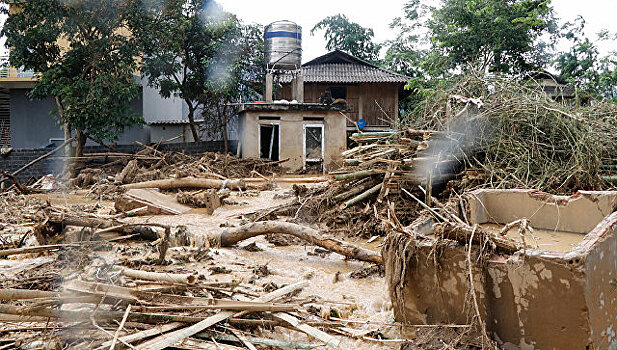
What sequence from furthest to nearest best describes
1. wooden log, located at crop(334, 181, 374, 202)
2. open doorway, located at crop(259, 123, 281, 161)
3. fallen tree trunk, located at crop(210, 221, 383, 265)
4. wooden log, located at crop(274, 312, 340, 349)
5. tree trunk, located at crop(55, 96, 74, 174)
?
open doorway, located at crop(259, 123, 281, 161)
tree trunk, located at crop(55, 96, 74, 174)
wooden log, located at crop(334, 181, 374, 202)
fallen tree trunk, located at crop(210, 221, 383, 265)
wooden log, located at crop(274, 312, 340, 349)

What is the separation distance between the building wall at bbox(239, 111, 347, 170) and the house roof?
4260 mm

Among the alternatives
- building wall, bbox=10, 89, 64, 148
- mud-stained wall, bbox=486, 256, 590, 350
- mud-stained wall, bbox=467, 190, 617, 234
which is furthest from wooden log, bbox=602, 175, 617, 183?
building wall, bbox=10, 89, 64, 148

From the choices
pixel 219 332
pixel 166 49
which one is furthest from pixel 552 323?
pixel 166 49

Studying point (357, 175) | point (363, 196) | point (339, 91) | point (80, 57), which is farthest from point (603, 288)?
point (339, 91)

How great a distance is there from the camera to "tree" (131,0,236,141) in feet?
58.1

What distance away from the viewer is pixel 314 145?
18891 mm

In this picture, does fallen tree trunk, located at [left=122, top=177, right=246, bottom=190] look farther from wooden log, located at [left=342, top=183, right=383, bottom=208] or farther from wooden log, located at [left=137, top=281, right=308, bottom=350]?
wooden log, located at [left=137, top=281, right=308, bottom=350]

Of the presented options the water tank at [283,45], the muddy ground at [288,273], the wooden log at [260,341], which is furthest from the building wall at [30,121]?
the wooden log at [260,341]

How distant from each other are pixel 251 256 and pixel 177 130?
1648 centimetres

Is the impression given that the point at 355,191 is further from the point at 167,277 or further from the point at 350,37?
the point at 350,37

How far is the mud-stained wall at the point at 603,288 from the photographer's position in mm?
3215

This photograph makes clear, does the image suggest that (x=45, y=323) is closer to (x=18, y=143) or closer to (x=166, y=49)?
(x=166, y=49)

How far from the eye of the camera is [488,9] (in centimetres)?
1695

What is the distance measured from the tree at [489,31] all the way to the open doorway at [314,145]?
538 centimetres
